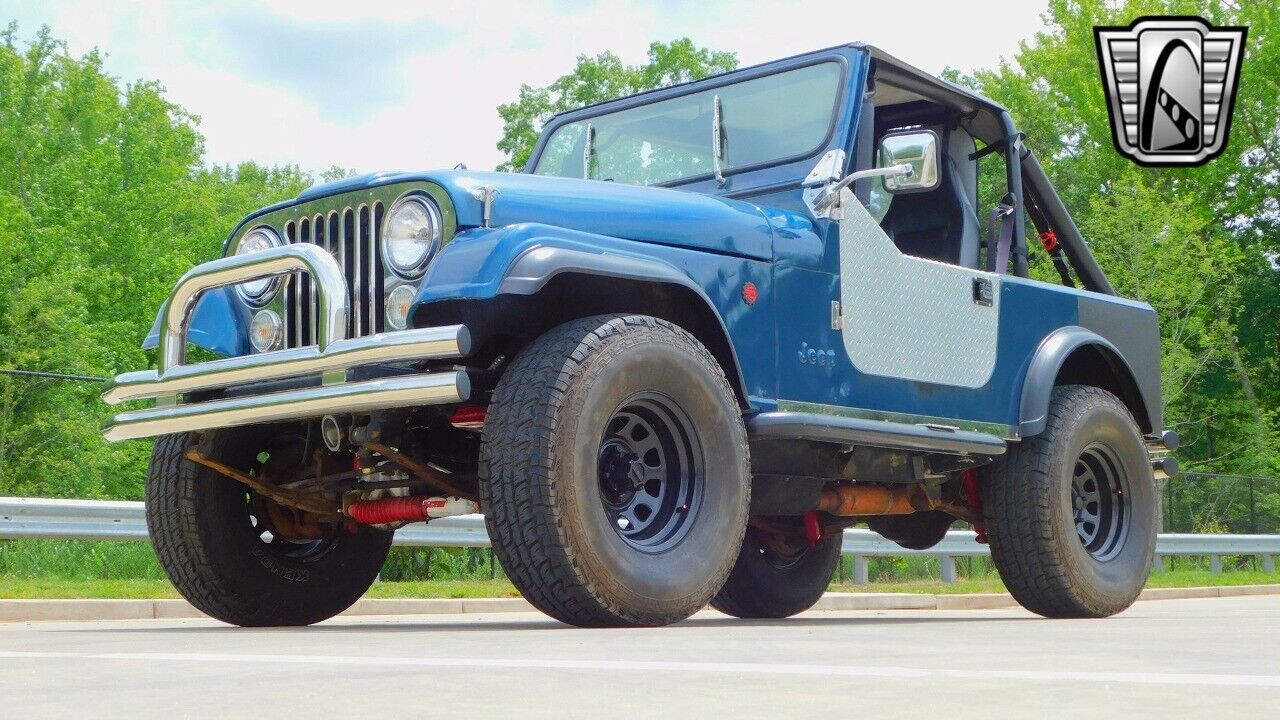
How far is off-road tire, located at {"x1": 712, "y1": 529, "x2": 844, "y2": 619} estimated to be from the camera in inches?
335

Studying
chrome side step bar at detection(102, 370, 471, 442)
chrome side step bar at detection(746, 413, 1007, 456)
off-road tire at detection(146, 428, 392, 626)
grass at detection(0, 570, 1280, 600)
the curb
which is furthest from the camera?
grass at detection(0, 570, 1280, 600)

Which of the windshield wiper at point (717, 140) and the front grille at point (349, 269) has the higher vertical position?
the windshield wiper at point (717, 140)

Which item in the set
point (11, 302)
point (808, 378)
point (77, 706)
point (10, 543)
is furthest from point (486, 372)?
point (11, 302)

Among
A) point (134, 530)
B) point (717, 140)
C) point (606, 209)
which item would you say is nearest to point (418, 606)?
point (134, 530)

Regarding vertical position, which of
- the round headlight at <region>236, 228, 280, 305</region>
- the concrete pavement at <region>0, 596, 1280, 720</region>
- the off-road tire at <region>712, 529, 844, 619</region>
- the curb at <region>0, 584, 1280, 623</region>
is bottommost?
the curb at <region>0, 584, 1280, 623</region>

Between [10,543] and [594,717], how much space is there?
11254 millimetres

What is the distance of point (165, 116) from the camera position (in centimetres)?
5131

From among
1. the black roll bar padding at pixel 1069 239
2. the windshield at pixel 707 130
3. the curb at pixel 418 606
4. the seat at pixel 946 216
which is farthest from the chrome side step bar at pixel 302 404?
the black roll bar padding at pixel 1069 239

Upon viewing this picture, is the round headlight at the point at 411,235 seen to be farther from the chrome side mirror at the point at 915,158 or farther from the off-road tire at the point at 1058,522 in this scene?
the off-road tire at the point at 1058,522

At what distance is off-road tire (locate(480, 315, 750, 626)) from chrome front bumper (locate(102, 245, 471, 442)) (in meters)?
0.25

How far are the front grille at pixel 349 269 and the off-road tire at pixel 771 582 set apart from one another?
3.19 m

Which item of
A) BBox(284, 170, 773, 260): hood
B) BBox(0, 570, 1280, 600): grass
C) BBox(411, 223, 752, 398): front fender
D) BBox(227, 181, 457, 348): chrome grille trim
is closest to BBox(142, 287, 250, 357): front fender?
BBox(227, 181, 457, 348): chrome grille trim

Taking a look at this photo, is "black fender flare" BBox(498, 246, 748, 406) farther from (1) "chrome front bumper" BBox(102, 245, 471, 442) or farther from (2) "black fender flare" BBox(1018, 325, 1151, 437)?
(2) "black fender flare" BBox(1018, 325, 1151, 437)

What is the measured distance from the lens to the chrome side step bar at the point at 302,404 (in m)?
5.07
